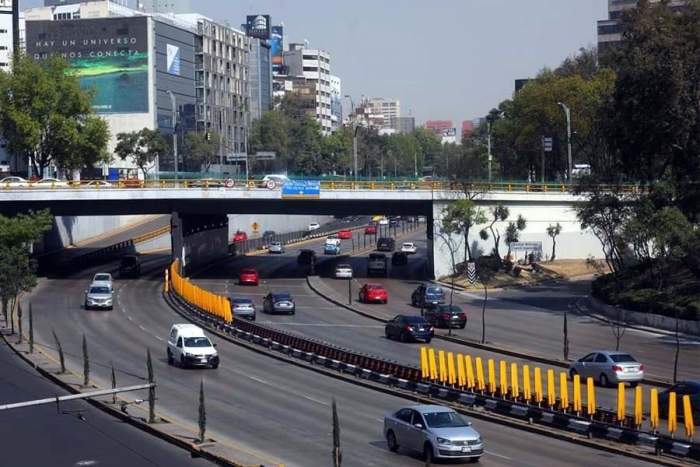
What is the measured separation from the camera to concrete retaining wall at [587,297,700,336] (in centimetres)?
5534

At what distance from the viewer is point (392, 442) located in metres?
28.9

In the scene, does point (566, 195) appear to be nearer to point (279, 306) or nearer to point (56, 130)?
point (279, 306)

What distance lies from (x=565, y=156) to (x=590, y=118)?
2217 centimetres

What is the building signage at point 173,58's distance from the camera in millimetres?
159288

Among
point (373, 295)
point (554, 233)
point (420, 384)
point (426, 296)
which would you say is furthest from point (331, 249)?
point (420, 384)

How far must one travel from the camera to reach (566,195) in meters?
88.8

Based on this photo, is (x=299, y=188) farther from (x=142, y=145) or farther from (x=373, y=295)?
(x=142, y=145)

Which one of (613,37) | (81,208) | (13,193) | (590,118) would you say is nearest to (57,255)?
(81,208)

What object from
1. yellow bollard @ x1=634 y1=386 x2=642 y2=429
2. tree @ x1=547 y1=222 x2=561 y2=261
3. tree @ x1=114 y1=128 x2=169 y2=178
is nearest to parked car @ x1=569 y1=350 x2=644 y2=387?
yellow bollard @ x1=634 y1=386 x2=642 y2=429

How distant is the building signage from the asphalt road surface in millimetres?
98499

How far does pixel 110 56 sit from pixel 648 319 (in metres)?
109

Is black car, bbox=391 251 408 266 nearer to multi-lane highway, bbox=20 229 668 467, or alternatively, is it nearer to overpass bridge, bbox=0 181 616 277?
overpass bridge, bbox=0 181 616 277

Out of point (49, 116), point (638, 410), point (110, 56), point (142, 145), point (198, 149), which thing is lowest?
point (638, 410)

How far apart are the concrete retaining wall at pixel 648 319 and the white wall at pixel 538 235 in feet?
67.4
